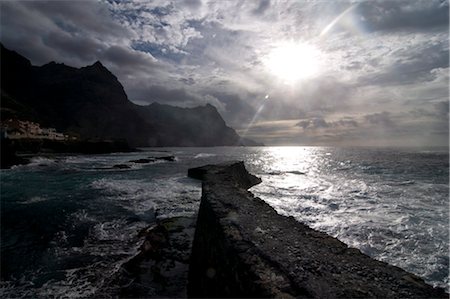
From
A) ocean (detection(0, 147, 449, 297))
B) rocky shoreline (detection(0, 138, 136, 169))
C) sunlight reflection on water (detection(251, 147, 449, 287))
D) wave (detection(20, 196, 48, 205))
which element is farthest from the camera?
rocky shoreline (detection(0, 138, 136, 169))

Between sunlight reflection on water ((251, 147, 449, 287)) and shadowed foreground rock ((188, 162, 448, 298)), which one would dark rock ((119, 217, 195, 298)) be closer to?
shadowed foreground rock ((188, 162, 448, 298))

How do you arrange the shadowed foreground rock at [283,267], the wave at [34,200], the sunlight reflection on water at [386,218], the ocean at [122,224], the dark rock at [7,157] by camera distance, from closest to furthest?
the shadowed foreground rock at [283,267]
the ocean at [122,224]
the sunlight reflection on water at [386,218]
the wave at [34,200]
the dark rock at [7,157]

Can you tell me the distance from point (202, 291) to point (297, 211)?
1140 cm

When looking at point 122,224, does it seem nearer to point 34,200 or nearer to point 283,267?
point 34,200

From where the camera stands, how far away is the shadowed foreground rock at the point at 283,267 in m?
4.55

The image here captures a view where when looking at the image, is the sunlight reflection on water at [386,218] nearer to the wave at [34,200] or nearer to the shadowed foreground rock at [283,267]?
the shadowed foreground rock at [283,267]

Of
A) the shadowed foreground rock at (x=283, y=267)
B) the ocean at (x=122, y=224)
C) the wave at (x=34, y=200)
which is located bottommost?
the wave at (x=34, y=200)

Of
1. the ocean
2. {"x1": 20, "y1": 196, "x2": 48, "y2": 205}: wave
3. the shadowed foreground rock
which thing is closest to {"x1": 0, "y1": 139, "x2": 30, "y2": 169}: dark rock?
the ocean

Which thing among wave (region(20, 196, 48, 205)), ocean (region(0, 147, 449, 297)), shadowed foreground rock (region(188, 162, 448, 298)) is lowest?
wave (region(20, 196, 48, 205))

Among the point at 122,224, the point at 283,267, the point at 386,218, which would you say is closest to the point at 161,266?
the point at 283,267

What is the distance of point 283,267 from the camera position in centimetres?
514

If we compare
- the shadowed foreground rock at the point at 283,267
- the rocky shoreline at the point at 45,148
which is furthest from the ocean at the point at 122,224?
the rocky shoreline at the point at 45,148

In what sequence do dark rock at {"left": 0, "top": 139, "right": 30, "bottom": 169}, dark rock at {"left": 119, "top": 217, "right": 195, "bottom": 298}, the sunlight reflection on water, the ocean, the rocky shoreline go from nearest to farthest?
1. dark rock at {"left": 119, "top": 217, "right": 195, "bottom": 298}
2. the ocean
3. the sunlight reflection on water
4. dark rock at {"left": 0, "top": 139, "right": 30, "bottom": 169}
5. the rocky shoreline

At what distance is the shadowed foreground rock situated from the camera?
4.55m
